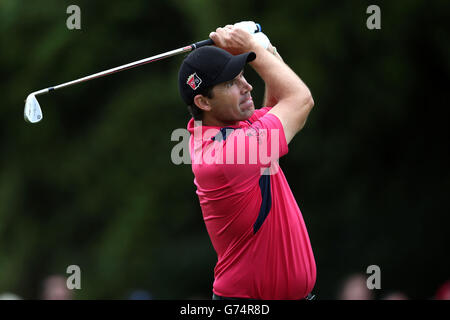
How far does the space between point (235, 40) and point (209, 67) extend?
0.81 ft

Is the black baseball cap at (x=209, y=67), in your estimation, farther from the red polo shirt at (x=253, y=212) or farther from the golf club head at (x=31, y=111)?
the golf club head at (x=31, y=111)

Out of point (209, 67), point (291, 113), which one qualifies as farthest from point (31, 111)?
point (291, 113)

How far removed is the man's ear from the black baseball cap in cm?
3

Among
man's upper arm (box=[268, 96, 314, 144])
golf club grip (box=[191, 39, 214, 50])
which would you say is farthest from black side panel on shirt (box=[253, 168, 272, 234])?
golf club grip (box=[191, 39, 214, 50])

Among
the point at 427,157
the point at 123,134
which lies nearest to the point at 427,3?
the point at 427,157

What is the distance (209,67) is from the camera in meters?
3.91

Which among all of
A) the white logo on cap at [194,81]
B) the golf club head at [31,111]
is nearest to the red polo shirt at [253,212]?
the white logo on cap at [194,81]

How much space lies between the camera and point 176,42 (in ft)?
36.2

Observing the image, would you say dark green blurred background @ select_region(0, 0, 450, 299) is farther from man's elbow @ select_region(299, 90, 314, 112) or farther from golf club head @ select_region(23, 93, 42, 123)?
man's elbow @ select_region(299, 90, 314, 112)

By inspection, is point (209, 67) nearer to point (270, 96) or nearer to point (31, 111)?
point (270, 96)

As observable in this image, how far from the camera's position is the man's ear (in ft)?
13.1

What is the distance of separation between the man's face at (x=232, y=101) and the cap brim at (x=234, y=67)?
43 mm

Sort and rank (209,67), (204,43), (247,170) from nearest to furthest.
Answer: (247,170)
(209,67)
(204,43)
